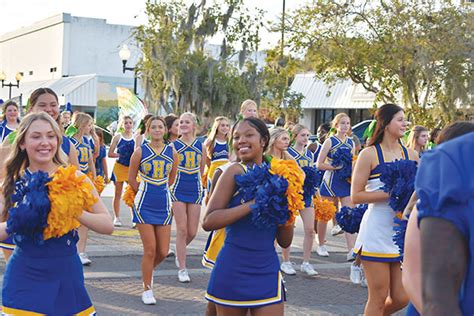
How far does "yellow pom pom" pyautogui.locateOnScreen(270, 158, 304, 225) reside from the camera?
4.18 m

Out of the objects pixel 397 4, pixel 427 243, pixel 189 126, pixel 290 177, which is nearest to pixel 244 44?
pixel 397 4

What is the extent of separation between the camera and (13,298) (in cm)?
369

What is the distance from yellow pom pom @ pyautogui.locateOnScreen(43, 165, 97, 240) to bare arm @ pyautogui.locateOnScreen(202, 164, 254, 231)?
775mm

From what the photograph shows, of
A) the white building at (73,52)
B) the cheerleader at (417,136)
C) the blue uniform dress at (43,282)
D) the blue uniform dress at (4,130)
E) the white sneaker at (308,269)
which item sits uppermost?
the white building at (73,52)

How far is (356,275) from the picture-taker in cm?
815

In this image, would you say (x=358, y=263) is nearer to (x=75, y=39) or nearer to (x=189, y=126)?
(x=189, y=126)

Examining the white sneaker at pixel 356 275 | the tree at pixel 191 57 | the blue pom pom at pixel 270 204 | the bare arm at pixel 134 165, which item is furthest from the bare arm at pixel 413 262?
the tree at pixel 191 57

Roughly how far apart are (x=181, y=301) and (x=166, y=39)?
25243 millimetres

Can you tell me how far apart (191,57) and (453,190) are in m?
30.1

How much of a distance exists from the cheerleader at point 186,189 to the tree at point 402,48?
16.1 m

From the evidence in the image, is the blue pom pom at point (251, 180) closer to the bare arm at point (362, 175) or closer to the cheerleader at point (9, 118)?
the bare arm at point (362, 175)

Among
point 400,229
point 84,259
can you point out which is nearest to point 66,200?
point 400,229

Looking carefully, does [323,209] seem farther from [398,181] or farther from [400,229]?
[400,229]

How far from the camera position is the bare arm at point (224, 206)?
13.5ft
